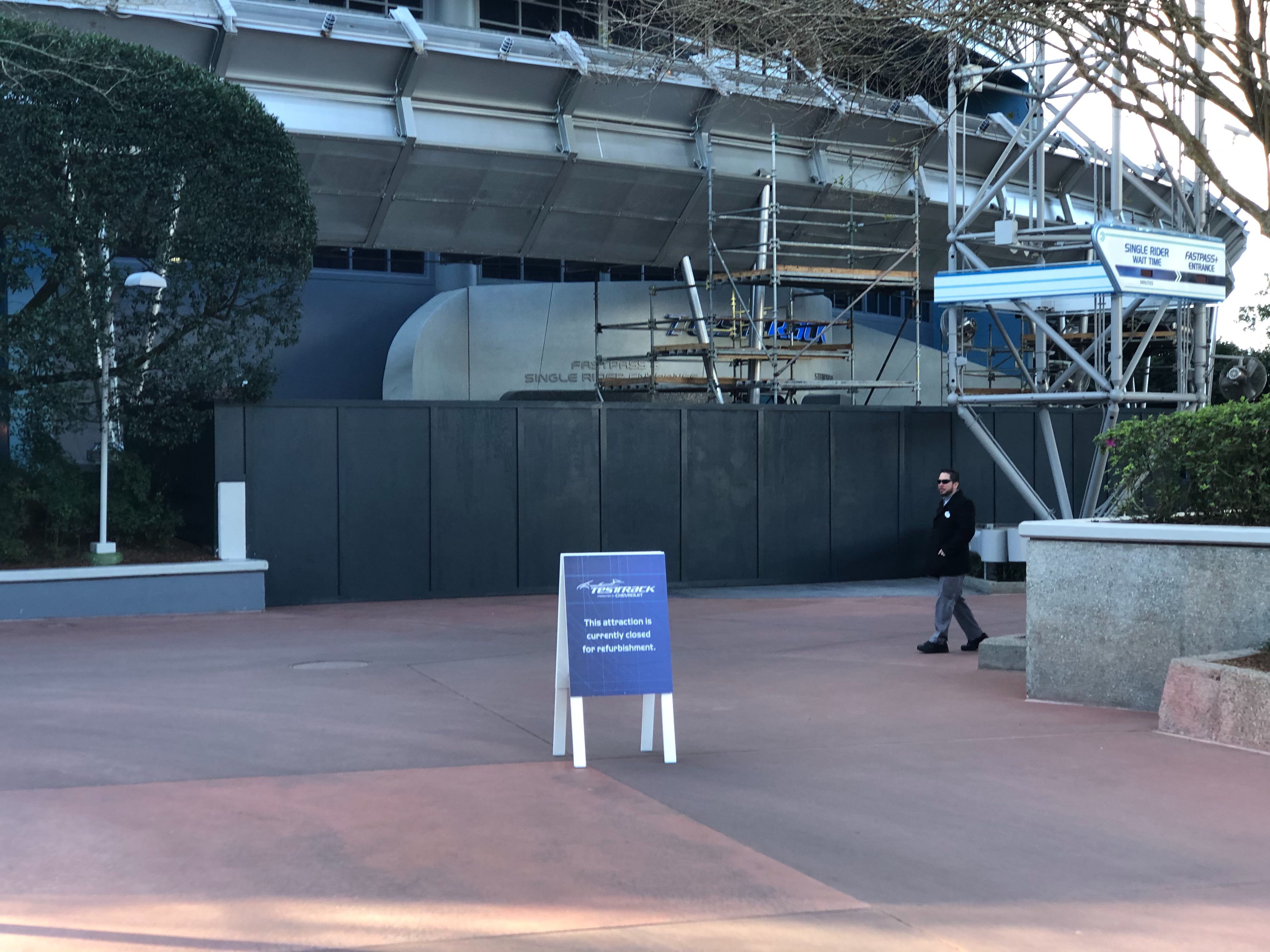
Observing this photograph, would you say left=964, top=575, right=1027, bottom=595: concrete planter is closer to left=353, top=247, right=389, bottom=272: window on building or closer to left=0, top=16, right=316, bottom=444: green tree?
left=0, top=16, right=316, bottom=444: green tree

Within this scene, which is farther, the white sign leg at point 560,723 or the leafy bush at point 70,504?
the leafy bush at point 70,504

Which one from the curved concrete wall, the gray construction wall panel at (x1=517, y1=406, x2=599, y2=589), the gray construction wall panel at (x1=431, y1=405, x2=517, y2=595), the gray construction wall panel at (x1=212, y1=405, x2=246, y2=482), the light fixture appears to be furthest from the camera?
the curved concrete wall

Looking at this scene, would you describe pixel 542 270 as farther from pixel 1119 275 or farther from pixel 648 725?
pixel 648 725

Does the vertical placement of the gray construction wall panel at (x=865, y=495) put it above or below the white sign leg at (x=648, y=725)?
above

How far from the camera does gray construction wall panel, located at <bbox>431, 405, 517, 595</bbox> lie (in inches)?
740

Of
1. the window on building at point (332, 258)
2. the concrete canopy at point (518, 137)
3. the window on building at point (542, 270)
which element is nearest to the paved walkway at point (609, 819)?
the concrete canopy at point (518, 137)

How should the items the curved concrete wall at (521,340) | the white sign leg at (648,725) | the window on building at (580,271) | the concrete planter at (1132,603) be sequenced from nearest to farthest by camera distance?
the white sign leg at (648,725)
the concrete planter at (1132,603)
the curved concrete wall at (521,340)
the window on building at (580,271)

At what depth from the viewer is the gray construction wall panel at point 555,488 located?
763 inches

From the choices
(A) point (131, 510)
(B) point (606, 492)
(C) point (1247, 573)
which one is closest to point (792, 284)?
(B) point (606, 492)

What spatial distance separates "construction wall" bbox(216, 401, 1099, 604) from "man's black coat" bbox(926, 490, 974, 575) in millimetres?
7406

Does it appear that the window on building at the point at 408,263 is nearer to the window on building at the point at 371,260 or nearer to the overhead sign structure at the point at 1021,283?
the window on building at the point at 371,260

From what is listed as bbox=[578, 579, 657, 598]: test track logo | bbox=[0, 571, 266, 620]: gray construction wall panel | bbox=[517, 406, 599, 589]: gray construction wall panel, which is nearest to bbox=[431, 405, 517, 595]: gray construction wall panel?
bbox=[517, 406, 599, 589]: gray construction wall panel

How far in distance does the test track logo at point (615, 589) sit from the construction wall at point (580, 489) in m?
10.7

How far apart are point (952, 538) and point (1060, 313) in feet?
36.2
